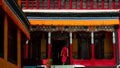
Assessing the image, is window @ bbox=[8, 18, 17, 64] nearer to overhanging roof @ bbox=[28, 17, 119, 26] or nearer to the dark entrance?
overhanging roof @ bbox=[28, 17, 119, 26]

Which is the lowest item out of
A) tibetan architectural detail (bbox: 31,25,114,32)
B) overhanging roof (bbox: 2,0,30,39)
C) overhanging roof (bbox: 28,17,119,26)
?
tibetan architectural detail (bbox: 31,25,114,32)

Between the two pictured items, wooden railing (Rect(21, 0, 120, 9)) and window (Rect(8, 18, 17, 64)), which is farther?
wooden railing (Rect(21, 0, 120, 9))

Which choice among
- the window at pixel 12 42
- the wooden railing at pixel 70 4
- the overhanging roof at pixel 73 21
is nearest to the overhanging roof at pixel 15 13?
the window at pixel 12 42

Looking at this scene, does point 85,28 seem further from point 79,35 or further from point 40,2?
point 40,2

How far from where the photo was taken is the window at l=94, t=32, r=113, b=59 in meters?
35.4

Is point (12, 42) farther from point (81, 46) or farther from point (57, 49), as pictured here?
point (57, 49)

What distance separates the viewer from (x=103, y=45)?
117ft

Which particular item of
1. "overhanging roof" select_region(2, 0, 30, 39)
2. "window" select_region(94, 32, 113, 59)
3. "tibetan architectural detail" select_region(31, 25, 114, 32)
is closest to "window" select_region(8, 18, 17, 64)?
"overhanging roof" select_region(2, 0, 30, 39)

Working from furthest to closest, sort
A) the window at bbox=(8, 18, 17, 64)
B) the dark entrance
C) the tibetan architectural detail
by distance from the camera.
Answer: the dark entrance, the tibetan architectural detail, the window at bbox=(8, 18, 17, 64)

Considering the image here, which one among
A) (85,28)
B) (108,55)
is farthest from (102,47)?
(85,28)

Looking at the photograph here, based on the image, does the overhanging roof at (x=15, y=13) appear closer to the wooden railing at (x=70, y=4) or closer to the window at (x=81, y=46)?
the wooden railing at (x=70, y=4)

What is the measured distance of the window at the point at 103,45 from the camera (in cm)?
Result: 3541

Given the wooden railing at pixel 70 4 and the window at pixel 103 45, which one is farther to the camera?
the window at pixel 103 45

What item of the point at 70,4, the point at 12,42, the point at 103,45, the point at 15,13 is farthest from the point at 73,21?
the point at 15,13
